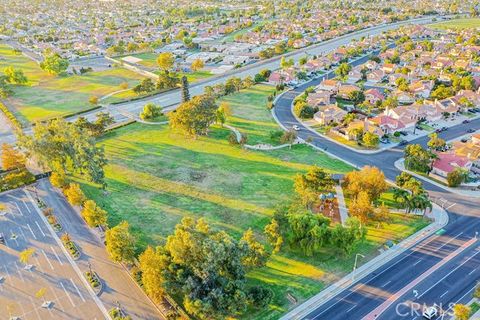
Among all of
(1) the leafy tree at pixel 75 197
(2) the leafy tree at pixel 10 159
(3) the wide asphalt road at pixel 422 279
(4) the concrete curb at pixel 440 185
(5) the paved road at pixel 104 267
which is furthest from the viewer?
(2) the leafy tree at pixel 10 159

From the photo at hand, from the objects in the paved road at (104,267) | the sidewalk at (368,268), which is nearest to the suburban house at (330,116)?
the sidewalk at (368,268)

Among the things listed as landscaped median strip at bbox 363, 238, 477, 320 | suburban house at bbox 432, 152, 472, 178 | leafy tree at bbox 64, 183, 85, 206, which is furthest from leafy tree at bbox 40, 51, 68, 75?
landscaped median strip at bbox 363, 238, 477, 320

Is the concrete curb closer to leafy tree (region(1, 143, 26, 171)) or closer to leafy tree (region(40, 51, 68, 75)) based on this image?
leafy tree (region(1, 143, 26, 171))

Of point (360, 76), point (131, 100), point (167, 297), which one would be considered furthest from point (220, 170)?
point (360, 76)

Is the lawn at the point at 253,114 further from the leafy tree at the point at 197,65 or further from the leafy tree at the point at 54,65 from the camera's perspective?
the leafy tree at the point at 54,65

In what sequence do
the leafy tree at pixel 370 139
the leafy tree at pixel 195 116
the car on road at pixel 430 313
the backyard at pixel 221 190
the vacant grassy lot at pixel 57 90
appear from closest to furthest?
the car on road at pixel 430 313 → the backyard at pixel 221 190 → the leafy tree at pixel 370 139 → the leafy tree at pixel 195 116 → the vacant grassy lot at pixel 57 90

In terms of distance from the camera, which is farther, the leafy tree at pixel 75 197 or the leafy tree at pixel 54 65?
the leafy tree at pixel 54 65

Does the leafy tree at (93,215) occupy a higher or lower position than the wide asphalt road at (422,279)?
higher
